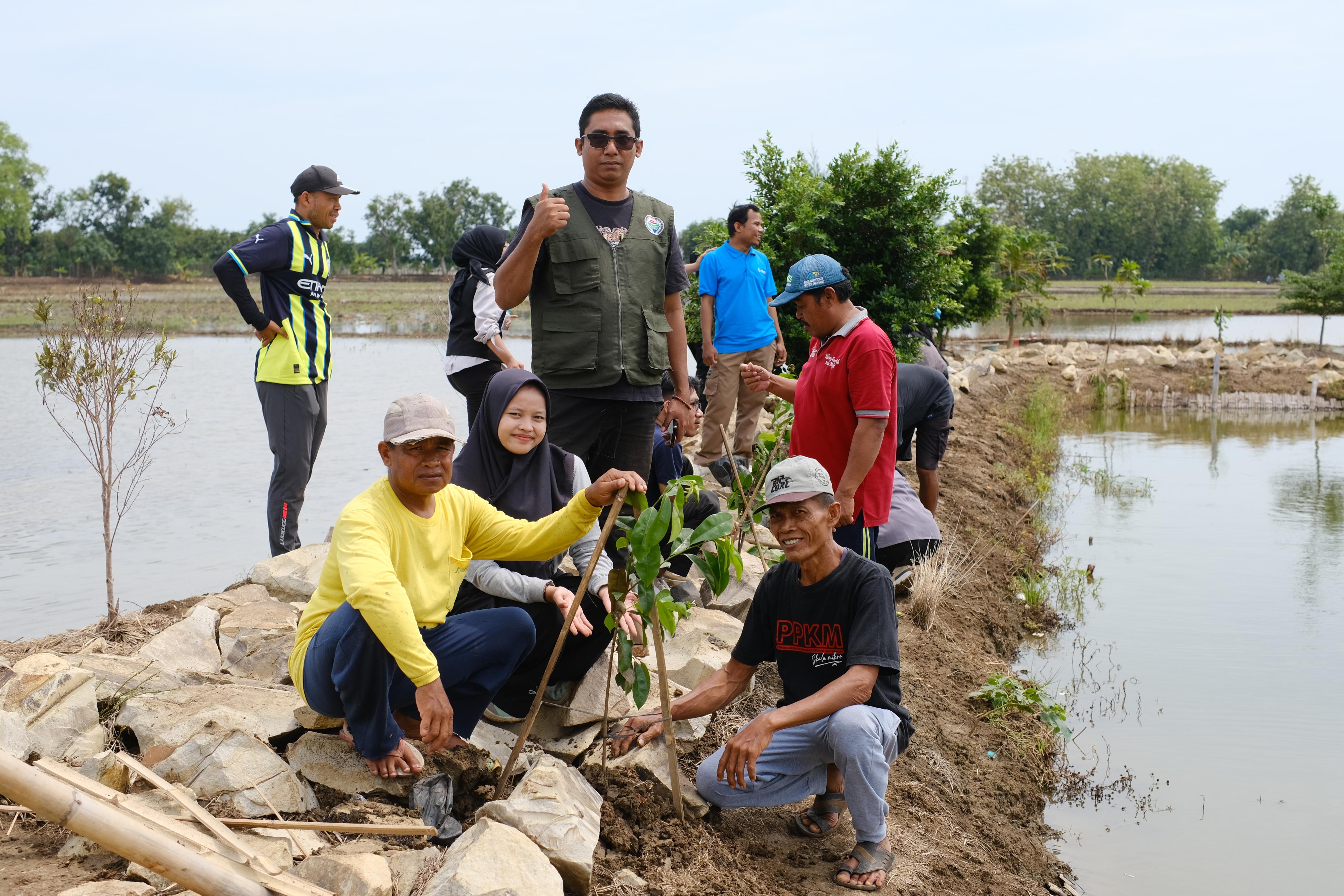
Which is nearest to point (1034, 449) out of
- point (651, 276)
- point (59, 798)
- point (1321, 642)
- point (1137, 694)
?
point (1321, 642)

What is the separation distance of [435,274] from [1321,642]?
2113 inches

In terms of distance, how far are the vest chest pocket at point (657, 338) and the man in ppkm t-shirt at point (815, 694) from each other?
1016mm

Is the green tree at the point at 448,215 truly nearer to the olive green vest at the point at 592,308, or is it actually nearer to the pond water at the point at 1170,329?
the pond water at the point at 1170,329

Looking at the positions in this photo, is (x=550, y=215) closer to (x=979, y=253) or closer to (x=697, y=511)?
(x=697, y=511)

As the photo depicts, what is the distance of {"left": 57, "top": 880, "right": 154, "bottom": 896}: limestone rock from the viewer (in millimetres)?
2252

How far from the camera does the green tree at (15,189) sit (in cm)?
5359

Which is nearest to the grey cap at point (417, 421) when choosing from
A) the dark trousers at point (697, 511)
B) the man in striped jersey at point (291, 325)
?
the dark trousers at point (697, 511)

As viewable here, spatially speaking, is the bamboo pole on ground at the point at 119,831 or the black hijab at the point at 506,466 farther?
the black hijab at the point at 506,466

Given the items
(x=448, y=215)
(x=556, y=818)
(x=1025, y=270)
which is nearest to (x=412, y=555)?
(x=556, y=818)

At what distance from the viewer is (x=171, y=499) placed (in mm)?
9047

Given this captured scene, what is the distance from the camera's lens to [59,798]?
1.95m

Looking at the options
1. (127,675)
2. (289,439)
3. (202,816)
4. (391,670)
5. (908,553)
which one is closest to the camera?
(202,816)

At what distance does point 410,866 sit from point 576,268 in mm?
2280

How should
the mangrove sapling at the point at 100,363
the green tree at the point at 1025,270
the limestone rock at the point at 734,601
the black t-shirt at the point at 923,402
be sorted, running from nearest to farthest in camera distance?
the mangrove sapling at the point at 100,363, the limestone rock at the point at 734,601, the black t-shirt at the point at 923,402, the green tree at the point at 1025,270
